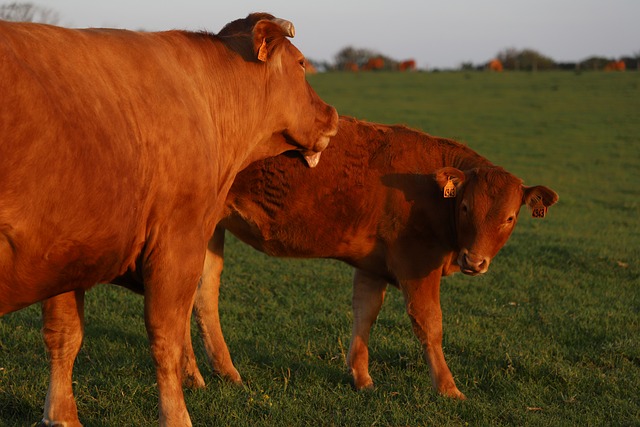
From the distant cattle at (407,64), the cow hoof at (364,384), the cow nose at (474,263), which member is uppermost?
the cow nose at (474,263)

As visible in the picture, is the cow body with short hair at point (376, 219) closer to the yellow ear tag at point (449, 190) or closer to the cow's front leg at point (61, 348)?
the yellow ear tag at point (449, 190)

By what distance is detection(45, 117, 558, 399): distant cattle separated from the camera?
6.41m

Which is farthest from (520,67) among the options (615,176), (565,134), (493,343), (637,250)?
(493,343)

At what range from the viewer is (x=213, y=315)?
261 inches

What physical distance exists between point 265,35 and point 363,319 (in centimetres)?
271

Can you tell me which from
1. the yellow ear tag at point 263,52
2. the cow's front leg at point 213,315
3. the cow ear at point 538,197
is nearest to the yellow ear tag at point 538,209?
the cow ear at point 538,197

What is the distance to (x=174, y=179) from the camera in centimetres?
418

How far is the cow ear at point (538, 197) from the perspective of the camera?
6648 mm

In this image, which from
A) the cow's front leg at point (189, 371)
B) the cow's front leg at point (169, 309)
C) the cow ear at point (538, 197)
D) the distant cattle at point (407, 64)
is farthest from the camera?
the distant cattle at point (407, 64)

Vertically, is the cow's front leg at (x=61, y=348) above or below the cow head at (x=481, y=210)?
below

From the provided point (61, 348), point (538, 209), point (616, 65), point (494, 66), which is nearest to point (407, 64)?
point (494, 66)

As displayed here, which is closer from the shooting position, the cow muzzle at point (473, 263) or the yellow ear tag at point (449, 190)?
the cow muzzle at point (473, 263)

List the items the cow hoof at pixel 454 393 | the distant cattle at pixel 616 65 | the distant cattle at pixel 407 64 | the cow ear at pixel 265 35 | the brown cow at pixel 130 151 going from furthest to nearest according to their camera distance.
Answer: the distant cattle at pixel 407 64 < the distant cattle at pixel 616 65 < the cow hoof at pixel 454 393 < the cow ear at pixel 265 35 < the brown cow at pixel 130 151

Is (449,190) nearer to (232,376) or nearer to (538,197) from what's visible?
(538,197)
